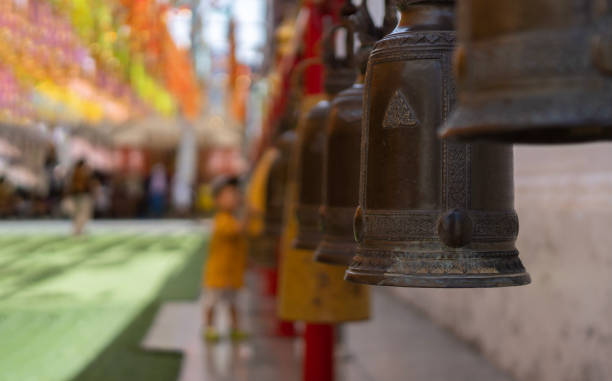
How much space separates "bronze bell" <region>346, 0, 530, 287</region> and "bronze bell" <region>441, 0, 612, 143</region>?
0.40m

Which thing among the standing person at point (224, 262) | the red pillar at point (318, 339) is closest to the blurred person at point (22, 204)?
the standing person at point (224, 262)

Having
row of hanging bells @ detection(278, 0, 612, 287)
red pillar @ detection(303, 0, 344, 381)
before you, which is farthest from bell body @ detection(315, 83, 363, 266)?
red pillar @ detection(303, 0, 344, 381)

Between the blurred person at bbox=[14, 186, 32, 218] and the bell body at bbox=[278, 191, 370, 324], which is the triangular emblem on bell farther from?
the blurred person at bbox=[14, 186, 32, 218]

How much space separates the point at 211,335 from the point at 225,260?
0.58m

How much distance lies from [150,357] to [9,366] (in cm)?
97

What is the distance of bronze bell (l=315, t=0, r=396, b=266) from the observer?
182cm

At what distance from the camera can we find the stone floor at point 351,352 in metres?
4.51

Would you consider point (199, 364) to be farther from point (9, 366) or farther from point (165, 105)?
point (165, 105)

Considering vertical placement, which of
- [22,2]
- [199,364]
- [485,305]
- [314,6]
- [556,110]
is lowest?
[199,364]

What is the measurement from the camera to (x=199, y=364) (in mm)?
4730

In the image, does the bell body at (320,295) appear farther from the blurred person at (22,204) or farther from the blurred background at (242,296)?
the blurred person at (22,204)

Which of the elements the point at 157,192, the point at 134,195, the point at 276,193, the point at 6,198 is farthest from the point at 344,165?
the point at 134,195

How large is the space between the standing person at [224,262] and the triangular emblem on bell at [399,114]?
4.38 m

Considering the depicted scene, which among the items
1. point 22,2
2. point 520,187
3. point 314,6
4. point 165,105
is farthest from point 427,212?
point 165,105
